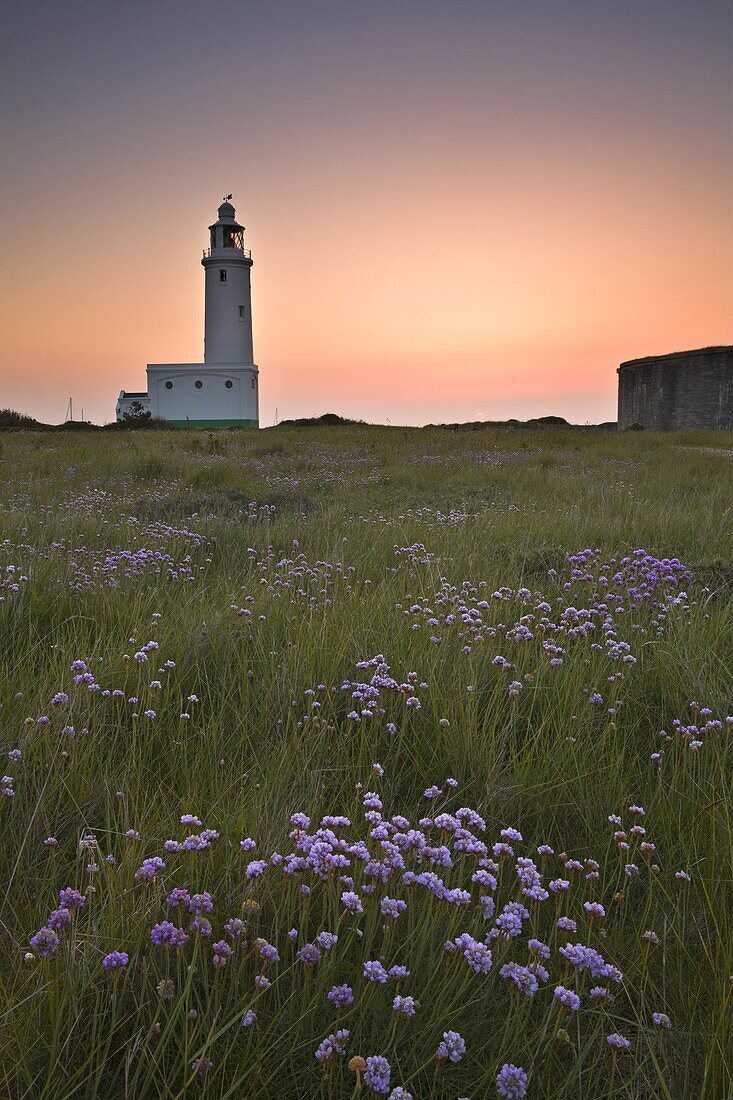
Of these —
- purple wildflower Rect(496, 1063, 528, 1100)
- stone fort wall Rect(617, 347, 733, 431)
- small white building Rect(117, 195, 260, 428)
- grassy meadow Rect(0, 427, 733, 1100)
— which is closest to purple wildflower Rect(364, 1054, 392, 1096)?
grassy meadow Rect(0, 427, 733, 1100)

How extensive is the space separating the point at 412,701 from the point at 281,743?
496mm

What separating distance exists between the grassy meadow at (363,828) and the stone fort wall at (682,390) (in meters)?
41.2

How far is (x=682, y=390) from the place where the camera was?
43.7 meters

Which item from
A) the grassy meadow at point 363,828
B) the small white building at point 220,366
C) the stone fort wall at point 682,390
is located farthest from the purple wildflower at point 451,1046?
the small white building at point 220,366

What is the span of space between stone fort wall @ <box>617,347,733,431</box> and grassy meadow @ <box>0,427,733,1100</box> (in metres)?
41.2

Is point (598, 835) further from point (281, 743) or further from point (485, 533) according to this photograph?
point (485, 533)

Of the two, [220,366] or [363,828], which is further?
[220,366]

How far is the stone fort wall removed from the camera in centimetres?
4125

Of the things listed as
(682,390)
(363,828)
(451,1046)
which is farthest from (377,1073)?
(682,390)

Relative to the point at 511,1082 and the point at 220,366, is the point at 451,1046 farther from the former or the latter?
the point at 220,366

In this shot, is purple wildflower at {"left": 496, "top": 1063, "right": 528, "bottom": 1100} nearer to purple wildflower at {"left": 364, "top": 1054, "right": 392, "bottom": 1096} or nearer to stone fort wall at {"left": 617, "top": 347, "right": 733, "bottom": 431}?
purple wildflower at {"left": 364, "top": 1054, "right": 392, "bottom": 1096}

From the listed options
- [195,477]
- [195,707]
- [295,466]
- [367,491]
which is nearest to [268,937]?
[195,707]

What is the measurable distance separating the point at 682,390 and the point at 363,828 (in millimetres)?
47329

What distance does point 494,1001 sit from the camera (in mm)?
1553
